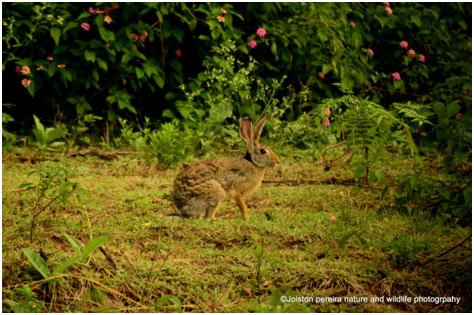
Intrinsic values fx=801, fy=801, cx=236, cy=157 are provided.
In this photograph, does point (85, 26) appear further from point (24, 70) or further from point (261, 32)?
point (261, 32)

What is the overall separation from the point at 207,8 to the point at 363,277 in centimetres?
464

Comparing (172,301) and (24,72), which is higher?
(24,72)

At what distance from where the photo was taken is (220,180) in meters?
5.86

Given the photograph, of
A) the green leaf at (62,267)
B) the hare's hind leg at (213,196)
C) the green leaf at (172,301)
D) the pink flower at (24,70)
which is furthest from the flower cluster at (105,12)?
the green leaf at (172,301)

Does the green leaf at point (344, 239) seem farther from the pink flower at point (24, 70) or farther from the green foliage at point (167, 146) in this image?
the pink flower at point (24, 70)

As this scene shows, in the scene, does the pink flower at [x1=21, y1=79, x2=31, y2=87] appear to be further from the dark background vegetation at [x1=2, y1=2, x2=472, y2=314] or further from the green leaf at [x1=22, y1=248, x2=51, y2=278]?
the green leaf at [x1=22, y1=248, x2=51, y2=278]

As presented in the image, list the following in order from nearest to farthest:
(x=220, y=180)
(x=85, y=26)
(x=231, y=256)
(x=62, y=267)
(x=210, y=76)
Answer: (x=62, y=267), (x=231, y=256), (x=220, y=180), (x=85, y=26), (x=210, y=76)

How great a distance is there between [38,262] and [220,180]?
5.78 ft

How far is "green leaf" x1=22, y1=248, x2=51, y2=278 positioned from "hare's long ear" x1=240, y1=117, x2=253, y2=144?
2.16m

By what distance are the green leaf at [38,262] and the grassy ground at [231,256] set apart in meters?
0.08

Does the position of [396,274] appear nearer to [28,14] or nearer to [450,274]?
[450,274]

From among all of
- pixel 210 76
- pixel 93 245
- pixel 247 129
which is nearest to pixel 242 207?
pixel 247 129

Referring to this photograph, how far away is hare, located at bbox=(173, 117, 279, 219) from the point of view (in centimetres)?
574

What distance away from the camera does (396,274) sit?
4734 mm
